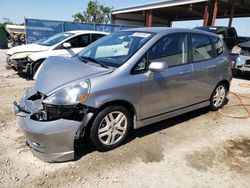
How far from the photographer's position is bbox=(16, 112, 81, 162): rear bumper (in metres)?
2.69

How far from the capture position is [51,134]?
2.68 m

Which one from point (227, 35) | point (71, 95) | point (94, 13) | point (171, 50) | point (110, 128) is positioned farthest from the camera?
point (94, 13)

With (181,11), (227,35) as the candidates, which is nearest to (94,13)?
(181,11)

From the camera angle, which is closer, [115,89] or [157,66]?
[115,89]

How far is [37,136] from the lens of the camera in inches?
106

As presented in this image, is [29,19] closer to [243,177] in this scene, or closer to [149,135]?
[149,135]

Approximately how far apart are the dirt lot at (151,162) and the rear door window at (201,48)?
1.26m

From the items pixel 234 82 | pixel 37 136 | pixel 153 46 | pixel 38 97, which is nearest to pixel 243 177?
pixel 153 46

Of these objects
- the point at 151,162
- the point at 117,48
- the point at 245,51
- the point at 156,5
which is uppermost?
the point at 156,5

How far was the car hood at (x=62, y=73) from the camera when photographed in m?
2.97

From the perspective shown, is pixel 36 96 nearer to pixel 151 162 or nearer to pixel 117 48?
pixel 117 48

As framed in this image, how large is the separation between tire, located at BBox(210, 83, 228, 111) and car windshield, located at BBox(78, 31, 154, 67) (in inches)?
83.3

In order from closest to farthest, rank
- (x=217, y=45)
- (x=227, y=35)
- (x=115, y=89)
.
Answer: (x=115, y=89) → (x=217, y=45) → (x=227, y=35)

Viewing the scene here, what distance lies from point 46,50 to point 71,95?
508 cm
